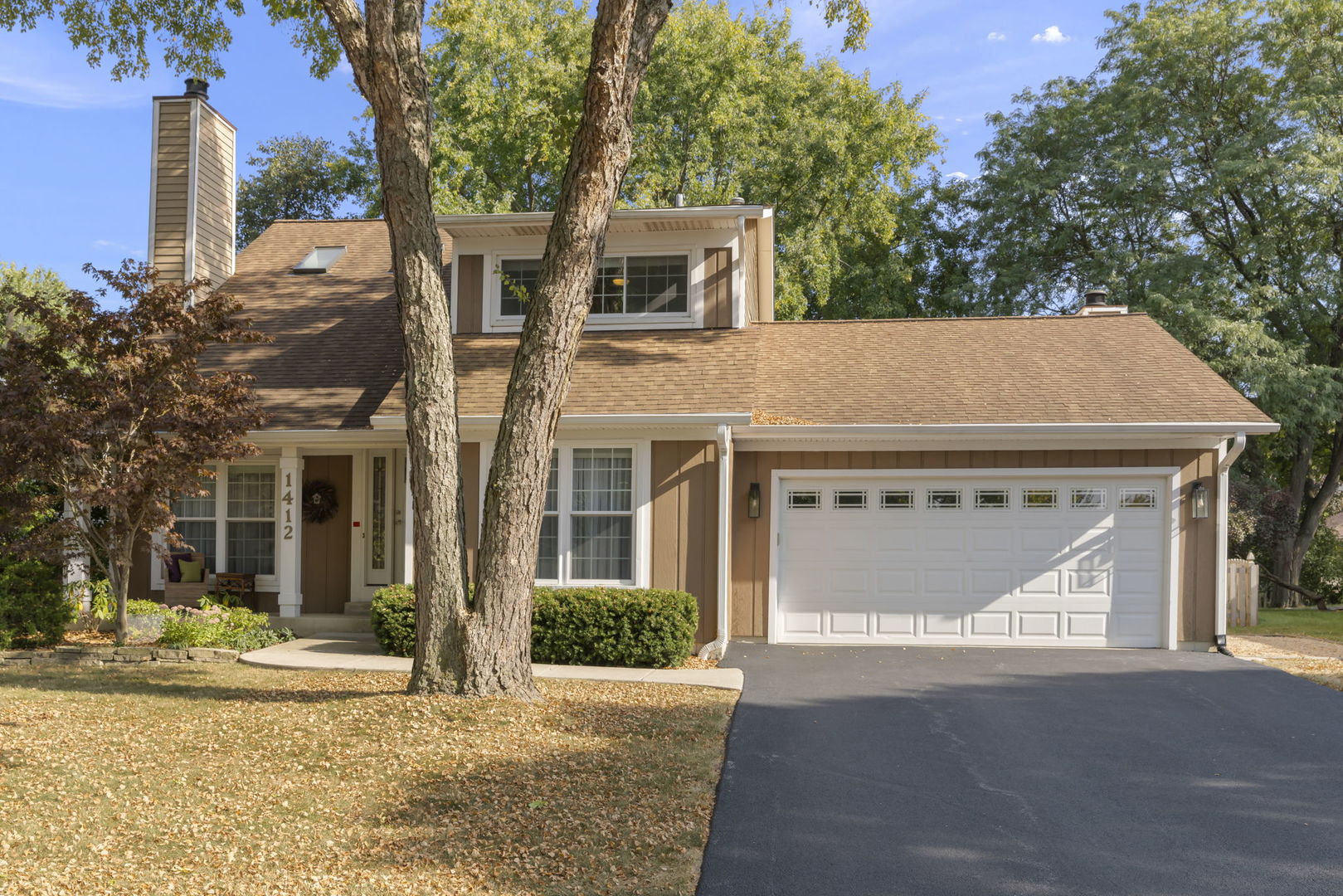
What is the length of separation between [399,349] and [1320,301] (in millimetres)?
18429

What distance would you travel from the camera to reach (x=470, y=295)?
535 inches

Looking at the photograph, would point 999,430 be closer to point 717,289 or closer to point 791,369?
point 791,369

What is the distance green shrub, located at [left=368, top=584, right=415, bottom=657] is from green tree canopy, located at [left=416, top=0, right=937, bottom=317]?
12.9 metres

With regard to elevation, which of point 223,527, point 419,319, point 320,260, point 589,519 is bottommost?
point 223,527

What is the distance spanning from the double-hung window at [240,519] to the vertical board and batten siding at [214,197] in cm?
420

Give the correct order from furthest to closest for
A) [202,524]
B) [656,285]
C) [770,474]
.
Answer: [656,285] → [202,524] → [770,474]

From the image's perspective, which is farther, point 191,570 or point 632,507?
point 191,570

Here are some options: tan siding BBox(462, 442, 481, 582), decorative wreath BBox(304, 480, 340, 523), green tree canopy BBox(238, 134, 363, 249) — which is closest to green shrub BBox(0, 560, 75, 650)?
decorative wreath BBox(304, 480, 340, 523)

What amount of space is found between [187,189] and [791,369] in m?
9.75

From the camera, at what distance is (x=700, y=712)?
8180mm

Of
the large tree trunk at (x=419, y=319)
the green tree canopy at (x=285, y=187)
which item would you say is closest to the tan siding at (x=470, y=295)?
the large tree trunk at (x=419, y=319)

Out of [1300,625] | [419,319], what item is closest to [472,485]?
[419,319]

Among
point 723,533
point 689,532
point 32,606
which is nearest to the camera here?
point 32,606

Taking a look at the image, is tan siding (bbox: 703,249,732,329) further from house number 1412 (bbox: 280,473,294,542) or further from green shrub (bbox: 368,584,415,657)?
house number 1412 (bbox: 280,473,294,542)
